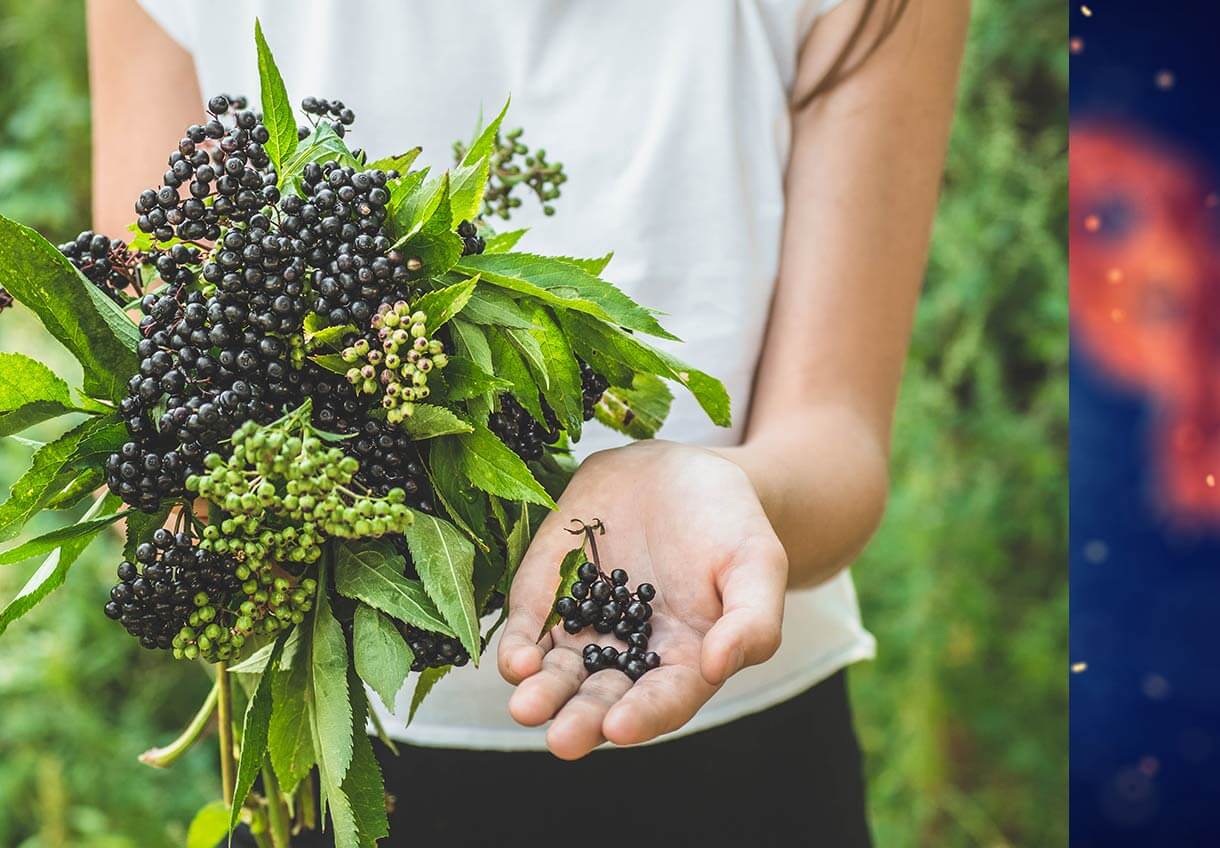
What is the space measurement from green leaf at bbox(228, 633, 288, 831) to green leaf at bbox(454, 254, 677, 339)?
254mm

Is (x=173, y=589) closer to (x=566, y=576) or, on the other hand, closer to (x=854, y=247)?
(x=566, y=576)

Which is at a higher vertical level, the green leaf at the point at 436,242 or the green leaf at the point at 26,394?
the green leaf at the point at 436,242

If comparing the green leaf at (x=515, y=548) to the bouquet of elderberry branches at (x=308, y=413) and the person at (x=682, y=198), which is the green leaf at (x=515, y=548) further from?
the person at (x=682, y=198)

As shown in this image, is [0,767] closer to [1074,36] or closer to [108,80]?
[108,80]

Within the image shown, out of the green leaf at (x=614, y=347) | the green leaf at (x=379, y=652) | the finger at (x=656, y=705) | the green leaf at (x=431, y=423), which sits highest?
the green leaf at (x=614, y=347)

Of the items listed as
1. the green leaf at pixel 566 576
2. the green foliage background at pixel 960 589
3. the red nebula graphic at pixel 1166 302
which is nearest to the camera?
the green leaf at pixel 566 576

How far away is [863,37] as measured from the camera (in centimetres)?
103

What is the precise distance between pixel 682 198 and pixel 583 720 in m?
0.56

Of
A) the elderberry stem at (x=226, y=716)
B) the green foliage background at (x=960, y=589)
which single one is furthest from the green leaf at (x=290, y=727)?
the green foliage background at (x=960, y=589)

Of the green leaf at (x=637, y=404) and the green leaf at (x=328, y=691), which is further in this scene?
the green leaf at (x=637, y=404)

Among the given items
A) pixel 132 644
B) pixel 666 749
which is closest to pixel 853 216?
pixel 666 749

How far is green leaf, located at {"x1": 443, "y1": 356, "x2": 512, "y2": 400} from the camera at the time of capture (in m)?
0.65

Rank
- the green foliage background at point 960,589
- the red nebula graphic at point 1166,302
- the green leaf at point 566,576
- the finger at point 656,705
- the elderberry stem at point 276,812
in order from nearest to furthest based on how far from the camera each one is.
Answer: the finger at point 656,705
the green leaf at point 566,576
the elderberry stem at point 276,812
the red nebula graphic at point 1166,302
the green foliage background at point 960,589

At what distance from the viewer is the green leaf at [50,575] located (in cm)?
66
